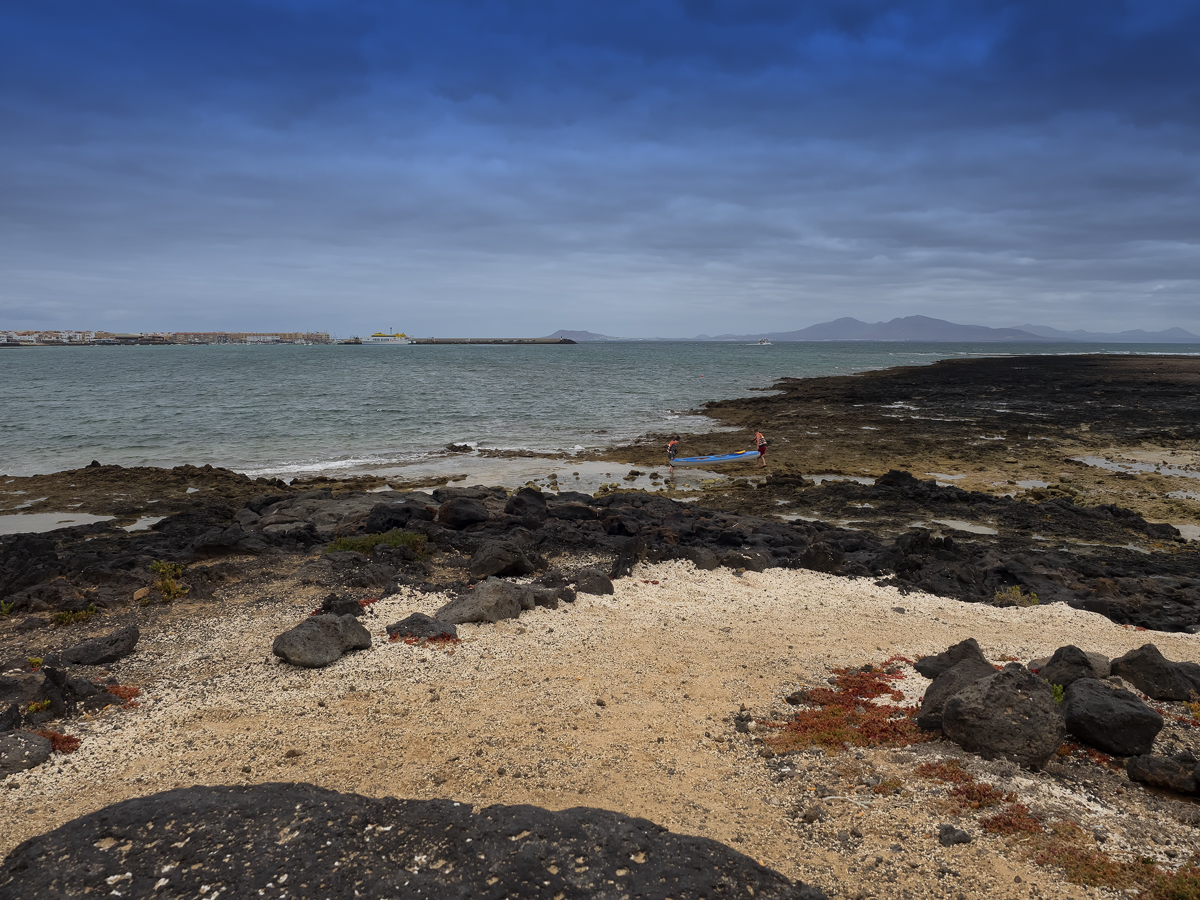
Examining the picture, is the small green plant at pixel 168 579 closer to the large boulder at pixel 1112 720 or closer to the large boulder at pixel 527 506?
the large boulder at pixel 527 506

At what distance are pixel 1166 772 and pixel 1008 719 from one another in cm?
129

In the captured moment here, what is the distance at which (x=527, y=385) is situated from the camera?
75.4 m

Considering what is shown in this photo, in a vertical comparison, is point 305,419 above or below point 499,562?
above

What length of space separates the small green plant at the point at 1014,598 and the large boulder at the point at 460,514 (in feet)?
37.1

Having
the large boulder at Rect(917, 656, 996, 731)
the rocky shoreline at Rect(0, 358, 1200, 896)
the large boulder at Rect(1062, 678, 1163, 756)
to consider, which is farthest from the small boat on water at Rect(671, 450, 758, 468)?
the large boulder at Rect(1062, 678, 1163, 756)

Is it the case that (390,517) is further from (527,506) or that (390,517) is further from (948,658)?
(948,658)

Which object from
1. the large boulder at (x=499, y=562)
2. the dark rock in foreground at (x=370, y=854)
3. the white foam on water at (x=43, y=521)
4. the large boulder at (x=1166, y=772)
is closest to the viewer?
the dark rock in foreground at (x=370, y=854)

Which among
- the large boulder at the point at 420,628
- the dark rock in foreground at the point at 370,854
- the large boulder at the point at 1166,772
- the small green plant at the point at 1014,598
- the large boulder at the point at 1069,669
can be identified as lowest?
the small green plant at the point at 1014,598

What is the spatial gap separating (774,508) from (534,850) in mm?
16220

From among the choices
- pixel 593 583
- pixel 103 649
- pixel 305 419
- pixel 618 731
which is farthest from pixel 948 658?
pixel 305 419

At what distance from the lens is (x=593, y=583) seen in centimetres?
1252

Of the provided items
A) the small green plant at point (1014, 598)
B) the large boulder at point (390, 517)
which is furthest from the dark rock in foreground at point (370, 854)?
the large boulder at point (390, 517)

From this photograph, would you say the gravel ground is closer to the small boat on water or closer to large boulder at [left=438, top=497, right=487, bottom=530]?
large boulder at [left=438, top=497, right=487, bottom=530]

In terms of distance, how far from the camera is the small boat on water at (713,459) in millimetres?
27164
